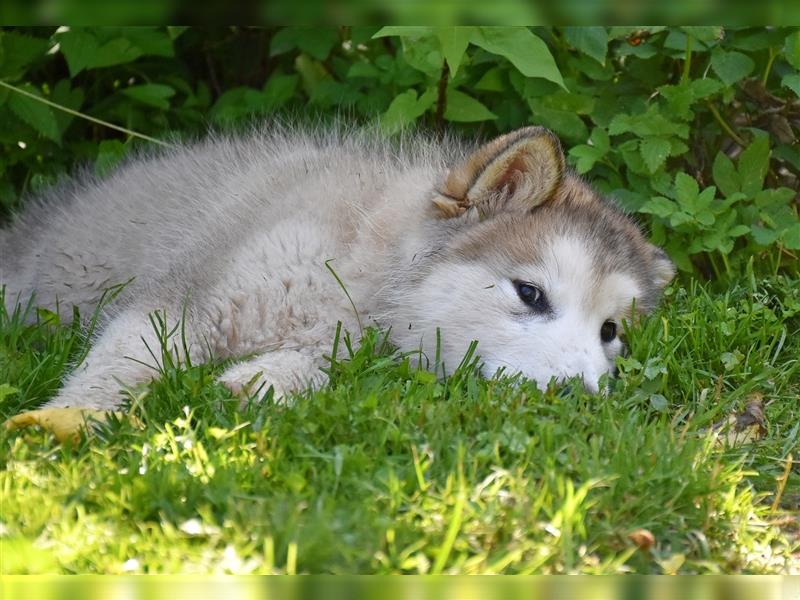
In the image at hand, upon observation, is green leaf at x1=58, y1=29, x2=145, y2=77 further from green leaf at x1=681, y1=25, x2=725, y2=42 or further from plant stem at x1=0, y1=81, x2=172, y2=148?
green leaf at x1=681, y1=25, x2=725, y2=42

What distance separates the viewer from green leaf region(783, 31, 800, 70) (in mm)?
4352

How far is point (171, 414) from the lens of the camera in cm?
317

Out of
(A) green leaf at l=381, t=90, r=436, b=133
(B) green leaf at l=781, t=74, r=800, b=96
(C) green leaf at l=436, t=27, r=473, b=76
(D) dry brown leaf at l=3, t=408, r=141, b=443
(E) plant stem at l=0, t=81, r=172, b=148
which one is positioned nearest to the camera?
(D) dry brown leaf at l=3, t=408, r=141, b=443

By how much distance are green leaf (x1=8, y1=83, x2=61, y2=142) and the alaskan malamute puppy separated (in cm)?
101

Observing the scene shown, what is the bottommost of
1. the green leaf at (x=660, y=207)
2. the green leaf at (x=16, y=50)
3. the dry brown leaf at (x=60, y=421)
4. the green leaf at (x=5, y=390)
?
the green leaf at (x=660, y=207)

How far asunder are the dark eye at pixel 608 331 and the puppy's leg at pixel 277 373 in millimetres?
1011

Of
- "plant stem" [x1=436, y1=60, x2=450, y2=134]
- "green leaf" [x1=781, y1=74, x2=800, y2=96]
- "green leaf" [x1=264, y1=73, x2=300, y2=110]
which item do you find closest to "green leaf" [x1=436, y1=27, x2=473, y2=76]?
"plant stem" [x1=436, y1=60, x2=450, y2=134]

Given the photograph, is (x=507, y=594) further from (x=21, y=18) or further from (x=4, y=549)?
(x=21, y=18)

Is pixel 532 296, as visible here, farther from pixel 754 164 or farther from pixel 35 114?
pixel 35 114

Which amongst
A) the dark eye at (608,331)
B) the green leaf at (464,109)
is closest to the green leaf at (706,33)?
the green leaf at (464,109)

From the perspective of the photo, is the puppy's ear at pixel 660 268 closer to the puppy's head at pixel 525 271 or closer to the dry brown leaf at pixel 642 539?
the puppy's head at pixel 525 271

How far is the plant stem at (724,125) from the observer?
191 inches

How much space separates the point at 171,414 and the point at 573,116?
8.00ft

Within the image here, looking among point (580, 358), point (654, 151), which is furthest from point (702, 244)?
point (580, 358)
